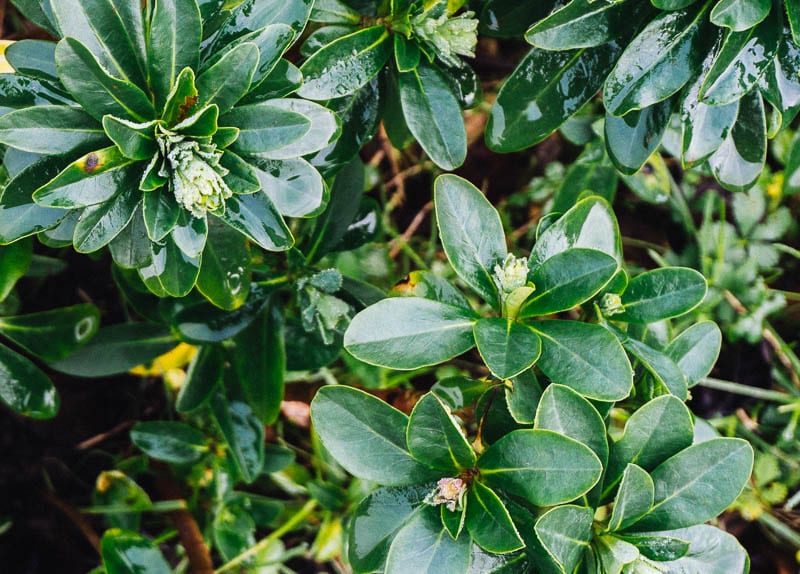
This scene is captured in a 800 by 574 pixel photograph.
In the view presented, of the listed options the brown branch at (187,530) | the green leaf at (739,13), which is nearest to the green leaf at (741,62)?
the green leaf at (739,13)

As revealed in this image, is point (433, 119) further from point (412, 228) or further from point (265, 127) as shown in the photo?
point (412, 228)

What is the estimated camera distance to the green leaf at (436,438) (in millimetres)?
1000

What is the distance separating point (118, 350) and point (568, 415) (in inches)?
40.2

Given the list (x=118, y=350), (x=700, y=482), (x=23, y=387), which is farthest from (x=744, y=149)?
(x=23, y=387)

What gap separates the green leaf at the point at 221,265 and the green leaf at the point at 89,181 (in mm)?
205

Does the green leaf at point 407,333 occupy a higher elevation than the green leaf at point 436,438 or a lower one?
higher

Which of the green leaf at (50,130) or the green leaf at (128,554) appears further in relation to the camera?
the green leaf at (128,554)

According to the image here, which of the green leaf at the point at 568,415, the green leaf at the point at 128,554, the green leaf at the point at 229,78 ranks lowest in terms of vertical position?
the green leaf at the point at 128,554

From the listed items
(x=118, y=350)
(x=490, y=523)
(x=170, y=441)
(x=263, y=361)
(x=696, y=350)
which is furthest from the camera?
(x=170, y=441)

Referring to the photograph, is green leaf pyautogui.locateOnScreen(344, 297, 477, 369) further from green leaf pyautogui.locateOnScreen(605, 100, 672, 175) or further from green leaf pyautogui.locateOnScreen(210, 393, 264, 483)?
green leaf pyautogui.locateOnScreen(210, 393, 264, 483)

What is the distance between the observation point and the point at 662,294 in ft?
3.75

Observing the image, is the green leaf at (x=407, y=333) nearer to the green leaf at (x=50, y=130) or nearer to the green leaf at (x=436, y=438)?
the green leaf at (x=436, y=438)

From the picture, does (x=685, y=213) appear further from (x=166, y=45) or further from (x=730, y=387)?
(x=166, y=45)

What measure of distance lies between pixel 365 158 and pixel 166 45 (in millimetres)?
1200
